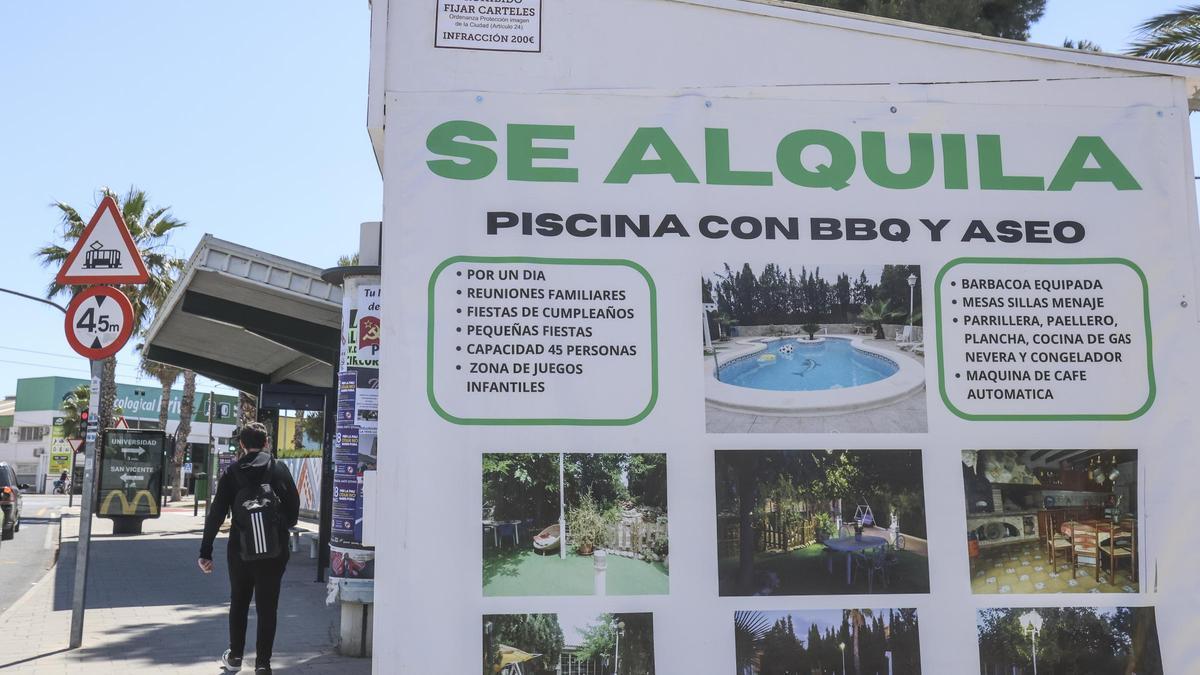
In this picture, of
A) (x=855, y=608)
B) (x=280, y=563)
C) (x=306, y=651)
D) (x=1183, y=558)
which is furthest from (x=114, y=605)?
(x=1183, y=558)

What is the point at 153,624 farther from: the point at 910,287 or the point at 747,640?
the point at 910,287

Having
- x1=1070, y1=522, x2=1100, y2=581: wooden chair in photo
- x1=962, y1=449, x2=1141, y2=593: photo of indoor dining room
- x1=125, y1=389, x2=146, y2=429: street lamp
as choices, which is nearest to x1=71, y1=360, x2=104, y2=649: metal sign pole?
x1=962, y1=449, x2=1141, y2=593: photo of indoor dining room

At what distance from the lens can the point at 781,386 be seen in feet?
12.0

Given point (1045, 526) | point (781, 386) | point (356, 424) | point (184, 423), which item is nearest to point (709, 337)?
point (781, 386)

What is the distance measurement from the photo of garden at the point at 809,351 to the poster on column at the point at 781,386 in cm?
1

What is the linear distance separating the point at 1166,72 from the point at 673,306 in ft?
7.46

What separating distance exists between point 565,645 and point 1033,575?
1756 mm

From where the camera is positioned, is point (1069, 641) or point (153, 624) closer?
point (1069, 641)

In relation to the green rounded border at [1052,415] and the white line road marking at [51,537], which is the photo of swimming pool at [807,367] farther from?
the white line road marking at [51,537]

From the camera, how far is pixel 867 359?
3.70 metres

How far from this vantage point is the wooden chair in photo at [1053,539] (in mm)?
3680

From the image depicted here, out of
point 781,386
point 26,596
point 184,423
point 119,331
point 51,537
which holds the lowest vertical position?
point 26,596

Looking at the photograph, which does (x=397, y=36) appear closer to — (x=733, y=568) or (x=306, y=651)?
(x=733, y=568)

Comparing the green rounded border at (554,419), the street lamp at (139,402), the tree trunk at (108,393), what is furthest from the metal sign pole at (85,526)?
the street lamp at (139,402)
